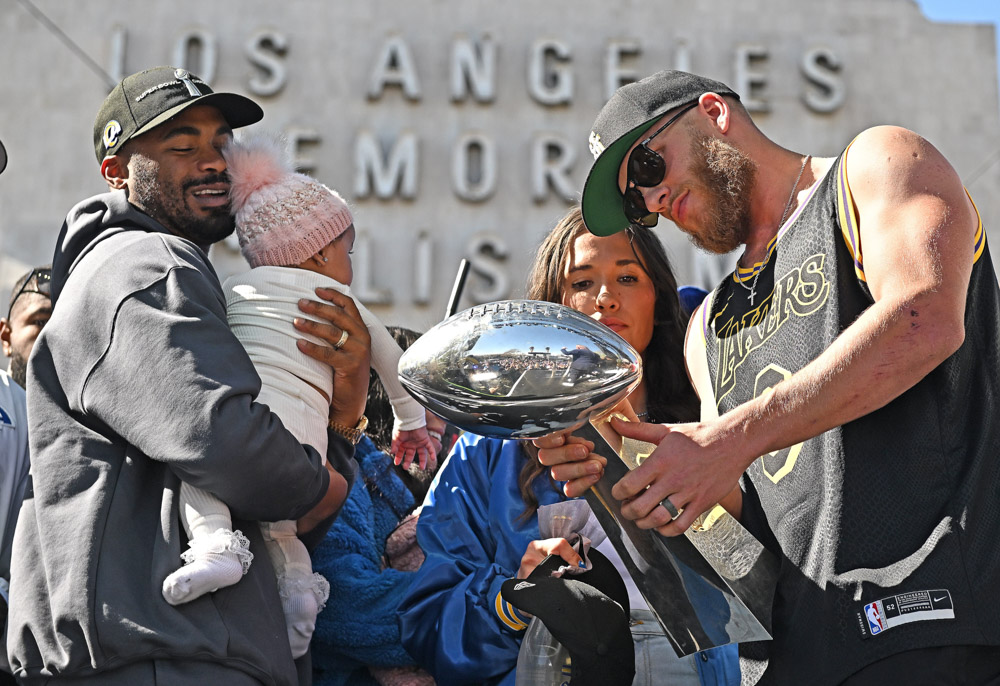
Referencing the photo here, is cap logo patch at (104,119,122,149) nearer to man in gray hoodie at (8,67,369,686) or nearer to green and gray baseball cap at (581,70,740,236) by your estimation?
man in gray hoodie at (8,67,369,686)

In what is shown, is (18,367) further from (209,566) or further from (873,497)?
(873,497)

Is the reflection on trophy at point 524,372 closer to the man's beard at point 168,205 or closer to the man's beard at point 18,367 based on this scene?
the man's beard at point 168,205

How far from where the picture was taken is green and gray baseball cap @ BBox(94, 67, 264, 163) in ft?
9.36

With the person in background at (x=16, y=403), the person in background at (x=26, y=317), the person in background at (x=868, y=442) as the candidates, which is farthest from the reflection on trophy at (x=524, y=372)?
the person in background at (x=26, y=317)

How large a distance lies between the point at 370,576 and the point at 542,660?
0.95 metres

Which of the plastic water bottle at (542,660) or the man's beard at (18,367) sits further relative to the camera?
the man's beard at (18,367)

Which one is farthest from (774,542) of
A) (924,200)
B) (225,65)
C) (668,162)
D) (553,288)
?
(225,65)

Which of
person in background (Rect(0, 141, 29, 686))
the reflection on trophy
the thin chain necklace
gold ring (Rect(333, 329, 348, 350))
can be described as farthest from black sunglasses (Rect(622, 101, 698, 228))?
person in background (Rect(0, 141, 29, 686))

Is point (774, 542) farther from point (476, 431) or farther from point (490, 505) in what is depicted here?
point (490, 505)

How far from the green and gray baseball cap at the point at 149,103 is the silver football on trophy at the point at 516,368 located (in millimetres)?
1503

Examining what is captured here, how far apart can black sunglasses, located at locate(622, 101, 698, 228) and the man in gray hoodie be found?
3.27 feet

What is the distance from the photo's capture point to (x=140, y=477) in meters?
2.20

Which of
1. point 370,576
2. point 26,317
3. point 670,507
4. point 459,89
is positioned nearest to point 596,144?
point 670,507

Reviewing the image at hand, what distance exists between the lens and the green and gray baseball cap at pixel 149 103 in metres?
2.85
